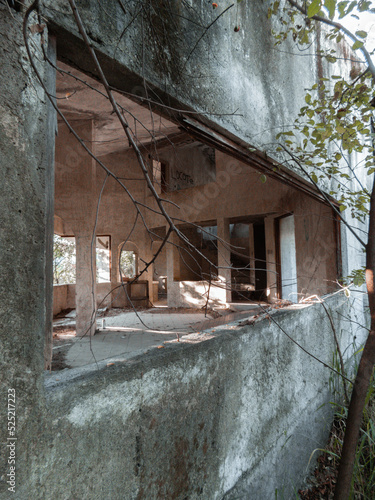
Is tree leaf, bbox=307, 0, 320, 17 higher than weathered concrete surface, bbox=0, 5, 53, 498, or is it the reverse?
tree leaf, bbox=307, 0, 320, 17

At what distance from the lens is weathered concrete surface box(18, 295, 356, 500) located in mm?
1120

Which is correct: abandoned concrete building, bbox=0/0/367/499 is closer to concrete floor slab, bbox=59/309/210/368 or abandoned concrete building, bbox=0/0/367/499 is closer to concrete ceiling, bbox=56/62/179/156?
concrete floor slab, bbox=59/309/210/368

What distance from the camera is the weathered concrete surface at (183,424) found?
1.12 m

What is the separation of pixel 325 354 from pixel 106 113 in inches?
231

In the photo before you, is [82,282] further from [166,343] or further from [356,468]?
[356,468]

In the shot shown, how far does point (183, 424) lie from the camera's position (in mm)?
1576

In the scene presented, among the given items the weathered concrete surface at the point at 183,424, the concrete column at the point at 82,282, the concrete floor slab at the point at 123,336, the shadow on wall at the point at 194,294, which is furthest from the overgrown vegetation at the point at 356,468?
the shadow on wall at the point at 194,294

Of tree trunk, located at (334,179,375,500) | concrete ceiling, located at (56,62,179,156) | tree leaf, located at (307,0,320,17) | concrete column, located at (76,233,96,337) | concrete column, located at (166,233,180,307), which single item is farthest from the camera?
concrete column, located at (166,233,180,307)

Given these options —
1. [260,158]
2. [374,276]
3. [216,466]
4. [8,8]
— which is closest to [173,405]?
[216,466]

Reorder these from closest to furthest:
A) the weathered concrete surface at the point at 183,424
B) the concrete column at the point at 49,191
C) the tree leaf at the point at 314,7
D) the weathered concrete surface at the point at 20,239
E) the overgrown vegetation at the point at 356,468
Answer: the weathered concrete surface at the point at 20,239 < the weathered concrete surface at the point at 183,424 < the concrete column at the point at 49,191 < the tree leaf at the point at 314,7 < the overgrown vegetation at the point at 356,468

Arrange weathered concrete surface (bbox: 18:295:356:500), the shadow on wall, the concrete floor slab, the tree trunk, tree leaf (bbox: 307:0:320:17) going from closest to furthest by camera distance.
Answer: weathered concrete surface (bbox: 18:295:356:500), tree leaf (bbox: 307:0:320:17), the tree trunk, the concrete floor slab, the shadow on wall

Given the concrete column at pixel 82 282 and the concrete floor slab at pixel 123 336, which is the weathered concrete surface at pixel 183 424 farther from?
the concrete column at pixel 82 282

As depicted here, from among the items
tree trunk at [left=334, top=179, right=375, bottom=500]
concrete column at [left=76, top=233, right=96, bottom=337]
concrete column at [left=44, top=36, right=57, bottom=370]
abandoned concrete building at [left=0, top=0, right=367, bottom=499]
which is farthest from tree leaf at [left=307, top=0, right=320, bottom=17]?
concrete column at [left=76, top=233, right=96, bottom=337]

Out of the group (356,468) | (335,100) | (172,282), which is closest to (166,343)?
(356,468)
